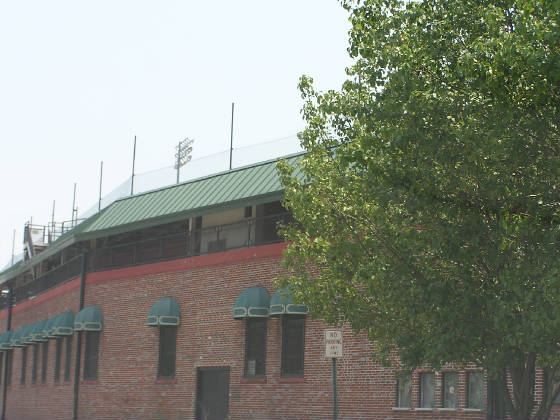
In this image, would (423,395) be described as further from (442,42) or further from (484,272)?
(442,42)

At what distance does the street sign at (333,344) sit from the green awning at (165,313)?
15380 millimetres

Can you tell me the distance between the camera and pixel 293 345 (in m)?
29.1

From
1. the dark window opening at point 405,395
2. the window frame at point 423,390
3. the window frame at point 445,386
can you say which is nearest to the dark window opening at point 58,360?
the dark window opening at point 405,395

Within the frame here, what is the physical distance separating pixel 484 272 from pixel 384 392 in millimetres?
11026

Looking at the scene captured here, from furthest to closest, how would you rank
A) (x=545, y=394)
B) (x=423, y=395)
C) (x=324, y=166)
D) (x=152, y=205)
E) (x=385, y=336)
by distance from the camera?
(x=152, y=205) → (x=423, y=395) → (x=324, y=166) → (x=385, y=336) → (x=545, y=394)

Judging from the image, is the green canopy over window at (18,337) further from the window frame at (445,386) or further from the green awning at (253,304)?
the window frame at (445,386)

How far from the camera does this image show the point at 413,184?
14.3m

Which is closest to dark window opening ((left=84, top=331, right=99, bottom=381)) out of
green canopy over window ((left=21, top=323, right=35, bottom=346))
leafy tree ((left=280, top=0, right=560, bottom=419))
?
green canopy over window ((left=21, top=323, right=35, bottom=346))

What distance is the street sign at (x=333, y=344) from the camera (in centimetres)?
1825

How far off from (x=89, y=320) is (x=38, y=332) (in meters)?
7.33

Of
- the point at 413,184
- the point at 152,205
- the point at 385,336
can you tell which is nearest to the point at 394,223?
the point at 413,184

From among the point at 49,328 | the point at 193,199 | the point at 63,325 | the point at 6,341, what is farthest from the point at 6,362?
the point at 193,199

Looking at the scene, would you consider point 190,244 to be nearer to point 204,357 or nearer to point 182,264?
point 182,264

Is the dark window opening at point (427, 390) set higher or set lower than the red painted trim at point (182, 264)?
lower
